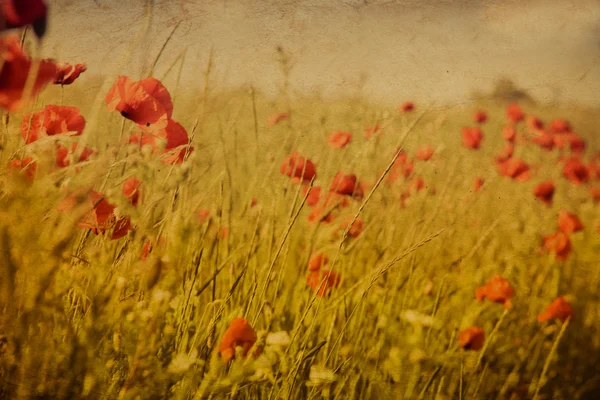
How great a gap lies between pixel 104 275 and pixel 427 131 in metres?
1.39

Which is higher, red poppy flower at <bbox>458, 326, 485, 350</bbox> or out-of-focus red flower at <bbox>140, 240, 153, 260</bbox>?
out-of-focus red flower at <bbox>140, 240, 153, 260</bbox>

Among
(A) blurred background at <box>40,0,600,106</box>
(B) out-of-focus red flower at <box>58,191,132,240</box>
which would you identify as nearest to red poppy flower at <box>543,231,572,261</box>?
(A) blurred background at <box>40,0,600,106</box>

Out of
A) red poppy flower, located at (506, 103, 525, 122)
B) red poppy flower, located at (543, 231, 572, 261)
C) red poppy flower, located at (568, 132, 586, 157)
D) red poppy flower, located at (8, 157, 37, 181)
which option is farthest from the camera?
red poppy flower, located at (506, 103, 525, 122)

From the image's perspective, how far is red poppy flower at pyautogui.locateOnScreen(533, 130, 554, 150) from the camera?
230cm

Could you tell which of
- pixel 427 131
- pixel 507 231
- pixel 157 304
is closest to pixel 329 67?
pixel 427 131

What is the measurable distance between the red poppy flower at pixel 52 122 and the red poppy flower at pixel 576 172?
1811 mm

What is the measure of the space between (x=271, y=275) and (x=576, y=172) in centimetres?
156

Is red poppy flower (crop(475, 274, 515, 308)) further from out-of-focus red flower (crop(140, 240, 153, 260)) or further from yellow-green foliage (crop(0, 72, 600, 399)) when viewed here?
out-of-focus red flower (crop(140, 240, 153, 260))

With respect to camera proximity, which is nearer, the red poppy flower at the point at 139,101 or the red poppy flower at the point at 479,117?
the red poppy flower at the point at 139,101

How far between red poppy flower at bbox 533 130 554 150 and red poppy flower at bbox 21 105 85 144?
6.28 feet

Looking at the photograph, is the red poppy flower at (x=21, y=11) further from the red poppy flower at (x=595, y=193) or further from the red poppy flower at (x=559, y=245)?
the red poppy flower at (x=595, y=193)

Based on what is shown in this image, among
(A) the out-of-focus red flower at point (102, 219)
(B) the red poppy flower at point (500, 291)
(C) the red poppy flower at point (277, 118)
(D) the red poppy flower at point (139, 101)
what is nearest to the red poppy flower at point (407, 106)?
(C) the red poppy flower at point (277, 118)

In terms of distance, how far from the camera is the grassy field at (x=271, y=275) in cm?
68

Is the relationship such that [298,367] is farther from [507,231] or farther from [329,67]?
[507,231]
